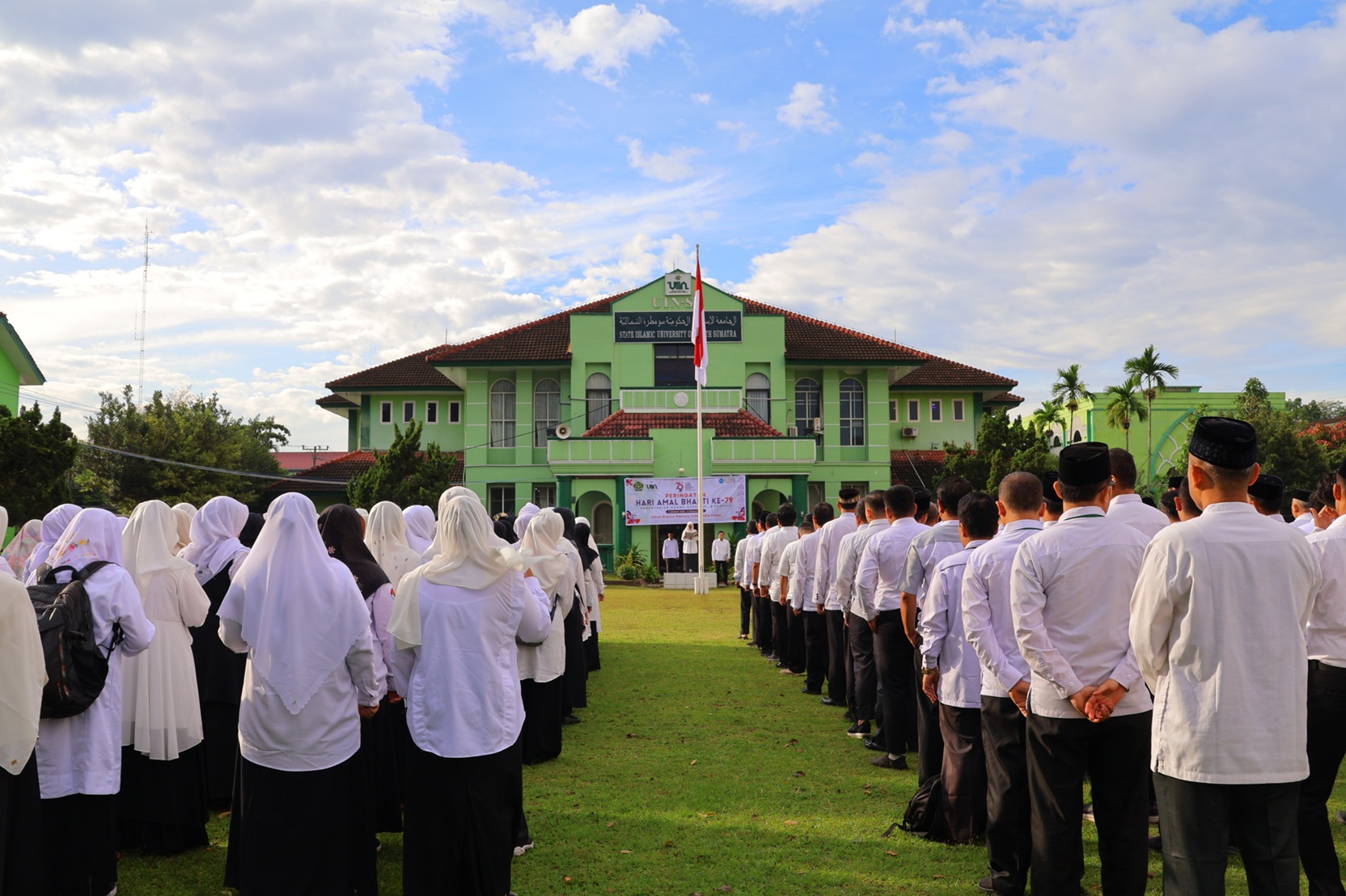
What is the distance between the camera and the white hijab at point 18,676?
143 inches

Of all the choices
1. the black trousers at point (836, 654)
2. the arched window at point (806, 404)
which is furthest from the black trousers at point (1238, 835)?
the arched window at point (806, 404)

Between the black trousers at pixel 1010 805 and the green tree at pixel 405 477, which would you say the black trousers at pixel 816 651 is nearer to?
the black trousers at pixel 1010 805

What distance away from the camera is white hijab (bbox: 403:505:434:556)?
7852 mm

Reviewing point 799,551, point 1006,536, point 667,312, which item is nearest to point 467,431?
point 667,312

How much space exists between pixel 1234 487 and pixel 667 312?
32260 mm

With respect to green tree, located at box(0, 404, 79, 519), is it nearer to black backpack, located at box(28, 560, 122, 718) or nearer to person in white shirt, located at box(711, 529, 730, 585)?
black backpack, located at box(28, 560, 122, 718)

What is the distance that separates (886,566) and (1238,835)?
4310 millimetres

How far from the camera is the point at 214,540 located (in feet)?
21.7

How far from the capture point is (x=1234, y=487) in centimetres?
353

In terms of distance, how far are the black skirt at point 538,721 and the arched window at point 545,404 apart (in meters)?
29.3

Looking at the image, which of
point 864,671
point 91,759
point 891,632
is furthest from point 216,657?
point 864,671

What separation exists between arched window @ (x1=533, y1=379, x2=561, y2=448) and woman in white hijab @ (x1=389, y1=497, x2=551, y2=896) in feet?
107

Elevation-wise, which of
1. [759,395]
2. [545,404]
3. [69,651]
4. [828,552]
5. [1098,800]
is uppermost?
[759,395]

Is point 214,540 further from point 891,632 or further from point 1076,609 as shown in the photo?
point 1076,609
